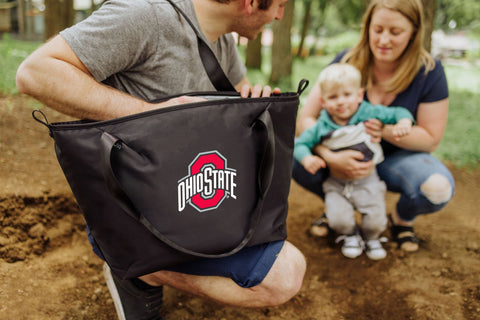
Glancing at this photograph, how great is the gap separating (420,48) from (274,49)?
5.73 m

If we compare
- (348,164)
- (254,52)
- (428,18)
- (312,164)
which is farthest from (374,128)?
(254,52)

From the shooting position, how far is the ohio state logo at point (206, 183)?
55.5 inches

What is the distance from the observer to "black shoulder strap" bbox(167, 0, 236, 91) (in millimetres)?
1686

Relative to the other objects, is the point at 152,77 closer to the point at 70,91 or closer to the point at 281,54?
the point at 70,91

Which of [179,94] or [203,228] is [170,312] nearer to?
[203,228]

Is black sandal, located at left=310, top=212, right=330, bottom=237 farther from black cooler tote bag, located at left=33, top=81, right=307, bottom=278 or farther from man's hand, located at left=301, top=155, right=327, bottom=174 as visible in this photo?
black cooler tote bag, located at left=33, top=81, right=307, bottom=278

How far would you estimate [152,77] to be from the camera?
1694mm

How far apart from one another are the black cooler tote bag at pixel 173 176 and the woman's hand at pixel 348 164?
3.29 ft

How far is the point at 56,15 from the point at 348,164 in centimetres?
659

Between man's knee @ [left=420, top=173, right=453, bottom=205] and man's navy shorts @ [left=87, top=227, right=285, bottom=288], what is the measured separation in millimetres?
1295

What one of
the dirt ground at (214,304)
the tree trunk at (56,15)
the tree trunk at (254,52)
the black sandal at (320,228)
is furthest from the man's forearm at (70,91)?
the tree trunk at (254,52)

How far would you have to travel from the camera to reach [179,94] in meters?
1.61

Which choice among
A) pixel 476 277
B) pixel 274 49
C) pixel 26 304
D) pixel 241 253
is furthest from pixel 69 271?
pixel 274 49

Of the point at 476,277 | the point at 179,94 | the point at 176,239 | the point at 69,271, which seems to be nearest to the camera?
the point at 176,239
